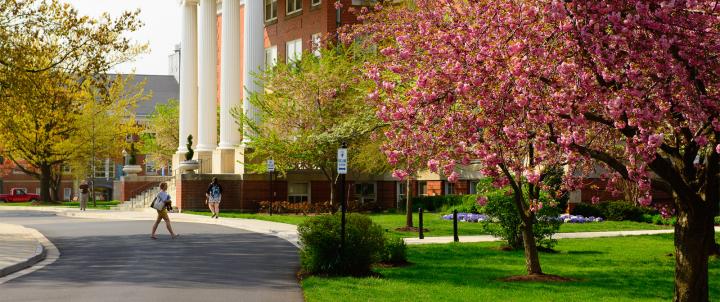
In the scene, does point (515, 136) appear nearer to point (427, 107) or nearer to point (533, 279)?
point (427, 107)

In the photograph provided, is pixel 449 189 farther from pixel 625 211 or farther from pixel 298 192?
pixel 625 211

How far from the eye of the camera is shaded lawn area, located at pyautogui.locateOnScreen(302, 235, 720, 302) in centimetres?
1600

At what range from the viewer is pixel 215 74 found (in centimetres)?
5906

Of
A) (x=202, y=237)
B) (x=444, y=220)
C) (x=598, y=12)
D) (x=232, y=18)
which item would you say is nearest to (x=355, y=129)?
(x=444, y=220)

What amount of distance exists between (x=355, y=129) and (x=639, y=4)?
27.5 meters

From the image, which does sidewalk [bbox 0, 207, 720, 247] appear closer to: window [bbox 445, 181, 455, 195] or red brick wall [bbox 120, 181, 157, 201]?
red brick wall [bbox 120, 181, 157, 201]

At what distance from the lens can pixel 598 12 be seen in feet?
39.3

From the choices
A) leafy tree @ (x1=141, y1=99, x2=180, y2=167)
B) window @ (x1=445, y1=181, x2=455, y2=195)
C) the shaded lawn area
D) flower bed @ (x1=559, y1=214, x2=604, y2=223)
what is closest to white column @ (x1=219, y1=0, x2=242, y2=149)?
window @ (x1=445, y1=181, x2=455, y2=195)

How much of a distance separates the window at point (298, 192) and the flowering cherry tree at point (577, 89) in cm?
3905

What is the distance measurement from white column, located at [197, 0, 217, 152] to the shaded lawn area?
111ft

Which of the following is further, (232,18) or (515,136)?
(232,18)

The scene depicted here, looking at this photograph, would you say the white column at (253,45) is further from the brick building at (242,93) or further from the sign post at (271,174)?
the sign post at (271,174)

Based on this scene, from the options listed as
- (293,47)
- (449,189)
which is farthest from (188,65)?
(449,189)

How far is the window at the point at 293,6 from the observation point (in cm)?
5959
